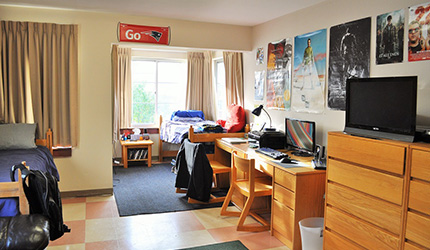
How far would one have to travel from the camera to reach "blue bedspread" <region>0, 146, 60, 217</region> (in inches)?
103

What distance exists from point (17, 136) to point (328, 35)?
3723mm

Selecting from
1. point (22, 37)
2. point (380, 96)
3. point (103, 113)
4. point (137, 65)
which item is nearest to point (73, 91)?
point (103, 113)

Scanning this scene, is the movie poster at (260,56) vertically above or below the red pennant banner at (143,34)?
below

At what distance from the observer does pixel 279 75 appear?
15.3ft

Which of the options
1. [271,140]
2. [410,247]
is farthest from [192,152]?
[410,247]

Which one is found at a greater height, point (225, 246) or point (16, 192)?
point (16, 192)

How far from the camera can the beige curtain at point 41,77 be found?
4.39 m

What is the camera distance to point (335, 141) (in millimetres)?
2875

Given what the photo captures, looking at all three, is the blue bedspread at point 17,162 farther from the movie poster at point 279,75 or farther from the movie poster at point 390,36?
the movie poster at point 390,36

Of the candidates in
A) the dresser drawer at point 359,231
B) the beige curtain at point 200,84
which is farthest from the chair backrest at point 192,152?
the beige curtain at point 200,84

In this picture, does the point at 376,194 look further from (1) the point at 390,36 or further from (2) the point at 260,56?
(2) the point at 260,56

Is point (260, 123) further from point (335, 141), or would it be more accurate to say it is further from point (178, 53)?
point (178, 53)

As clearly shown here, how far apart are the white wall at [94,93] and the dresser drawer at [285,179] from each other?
8.13 feet

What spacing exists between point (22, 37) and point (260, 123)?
329 cm
